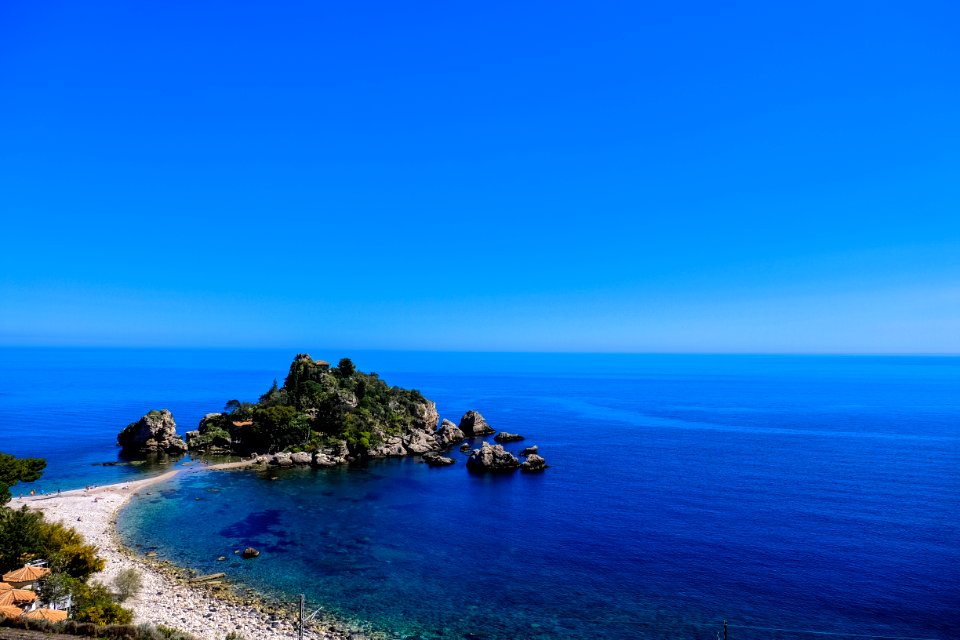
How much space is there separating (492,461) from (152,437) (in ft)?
201

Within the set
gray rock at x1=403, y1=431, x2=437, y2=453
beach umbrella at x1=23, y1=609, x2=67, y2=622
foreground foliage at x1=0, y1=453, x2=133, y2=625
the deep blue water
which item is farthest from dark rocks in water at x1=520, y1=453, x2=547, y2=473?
beach umbrella at x1=23, y1=609, x2=67, y2=622

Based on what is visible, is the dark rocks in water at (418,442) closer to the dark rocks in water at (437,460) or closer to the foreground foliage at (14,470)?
the dark rocks in water at (437,460)

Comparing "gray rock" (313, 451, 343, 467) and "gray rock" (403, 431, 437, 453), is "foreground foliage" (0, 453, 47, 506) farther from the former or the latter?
"gray rock" (403, 431, 437, 453)

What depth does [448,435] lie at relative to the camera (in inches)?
4424

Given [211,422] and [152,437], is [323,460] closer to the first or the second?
[211,422]

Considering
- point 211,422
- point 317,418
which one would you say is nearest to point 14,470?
point 317,418

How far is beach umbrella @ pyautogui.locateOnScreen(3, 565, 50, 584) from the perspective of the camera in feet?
109

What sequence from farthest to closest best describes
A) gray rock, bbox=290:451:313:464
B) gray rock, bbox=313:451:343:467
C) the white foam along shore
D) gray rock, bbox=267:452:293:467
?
gray rock, bbox=290:451:313:464, gray rock, bbox=313:451:343:467, gray rock, bbox=267:452:293:467, the white foam along shore

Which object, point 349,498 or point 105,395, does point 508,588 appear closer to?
point 349,498

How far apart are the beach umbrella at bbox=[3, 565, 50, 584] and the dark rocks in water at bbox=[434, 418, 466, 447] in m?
77.1

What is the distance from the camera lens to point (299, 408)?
330ft

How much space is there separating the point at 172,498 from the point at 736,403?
181 metres

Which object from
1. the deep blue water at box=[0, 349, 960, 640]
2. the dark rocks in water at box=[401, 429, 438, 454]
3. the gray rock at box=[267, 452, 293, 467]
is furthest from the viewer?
the dark rocks in water at box=[401, 429, 438, 454]

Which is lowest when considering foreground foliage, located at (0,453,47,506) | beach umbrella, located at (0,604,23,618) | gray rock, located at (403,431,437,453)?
gray rock, located at (403,431,437,453)
